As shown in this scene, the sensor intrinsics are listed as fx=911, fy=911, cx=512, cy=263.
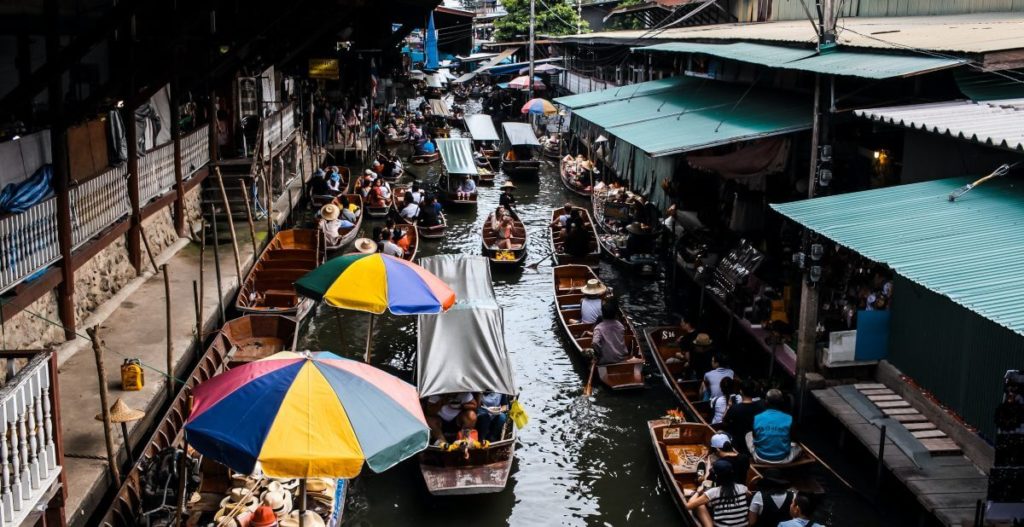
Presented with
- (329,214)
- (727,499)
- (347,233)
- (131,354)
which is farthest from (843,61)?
(347,233)

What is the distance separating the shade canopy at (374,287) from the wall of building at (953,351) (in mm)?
6233

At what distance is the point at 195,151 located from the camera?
20688mm

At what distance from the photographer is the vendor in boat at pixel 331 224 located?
74.6 ft

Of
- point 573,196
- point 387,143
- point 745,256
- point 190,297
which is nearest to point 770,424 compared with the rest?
point 745,256

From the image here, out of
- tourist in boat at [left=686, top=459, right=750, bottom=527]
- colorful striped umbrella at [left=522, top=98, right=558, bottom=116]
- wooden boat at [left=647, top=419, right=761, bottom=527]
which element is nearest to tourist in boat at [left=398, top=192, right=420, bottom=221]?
wooden boat at [left=647, top=419, right=761, bottom=527]

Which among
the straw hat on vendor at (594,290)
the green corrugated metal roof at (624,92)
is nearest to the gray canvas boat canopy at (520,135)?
the green corrugated metal roof at (624,92)

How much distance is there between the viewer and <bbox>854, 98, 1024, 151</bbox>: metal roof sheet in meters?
9.32

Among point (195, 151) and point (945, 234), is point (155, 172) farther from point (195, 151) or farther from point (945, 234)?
point (945, 234)

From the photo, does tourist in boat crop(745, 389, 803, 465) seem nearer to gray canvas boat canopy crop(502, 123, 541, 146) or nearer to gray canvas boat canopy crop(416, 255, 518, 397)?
gray canvas boat canopy crop(416, 255, 518, 397)

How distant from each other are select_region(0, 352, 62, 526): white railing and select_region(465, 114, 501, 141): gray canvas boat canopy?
32.8 meters

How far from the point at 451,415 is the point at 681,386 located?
13.1 feet

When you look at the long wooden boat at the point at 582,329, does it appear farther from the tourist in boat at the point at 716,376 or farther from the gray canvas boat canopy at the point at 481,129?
the gray canvas boat canopy at the point at 481,129

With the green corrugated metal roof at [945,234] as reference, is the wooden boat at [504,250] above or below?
below

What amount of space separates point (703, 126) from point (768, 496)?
8.26 meters
